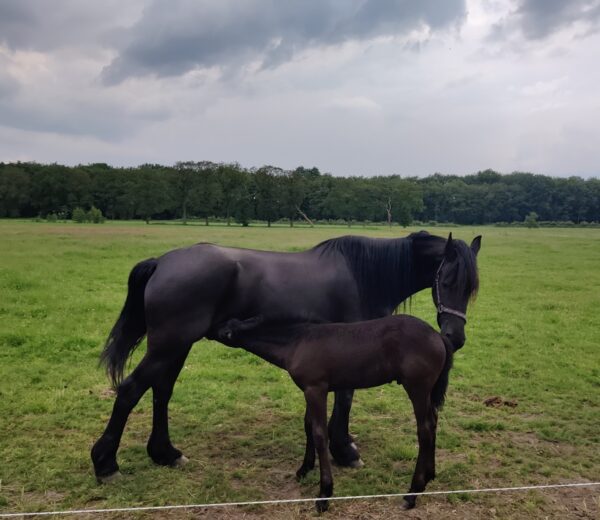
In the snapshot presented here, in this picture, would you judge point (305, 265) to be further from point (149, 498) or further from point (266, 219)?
point (266, 219)

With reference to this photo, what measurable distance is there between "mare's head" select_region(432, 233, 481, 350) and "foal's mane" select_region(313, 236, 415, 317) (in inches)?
18.3

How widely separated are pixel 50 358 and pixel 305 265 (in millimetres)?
5862

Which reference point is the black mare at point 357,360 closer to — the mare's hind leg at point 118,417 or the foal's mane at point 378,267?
the foal's mane at point 378,267

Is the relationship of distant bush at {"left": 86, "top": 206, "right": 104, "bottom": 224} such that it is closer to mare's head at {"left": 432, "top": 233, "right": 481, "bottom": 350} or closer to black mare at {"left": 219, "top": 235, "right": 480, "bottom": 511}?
black mare at {"left": 219, "top": 235, "right": 480, "bottom": 511}

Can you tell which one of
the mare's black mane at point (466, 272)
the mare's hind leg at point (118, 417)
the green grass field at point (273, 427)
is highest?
the mare's black mane at point (466, 272)

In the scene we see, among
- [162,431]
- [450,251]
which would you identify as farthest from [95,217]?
[450,251]

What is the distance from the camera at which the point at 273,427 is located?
5926mm

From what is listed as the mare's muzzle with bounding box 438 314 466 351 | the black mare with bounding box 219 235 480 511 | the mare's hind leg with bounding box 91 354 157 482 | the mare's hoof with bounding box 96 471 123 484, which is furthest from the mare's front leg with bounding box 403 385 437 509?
the mare's hoof with bounding box 96 471 123 484

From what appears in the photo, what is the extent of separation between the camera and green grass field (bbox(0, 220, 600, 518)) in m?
4.30

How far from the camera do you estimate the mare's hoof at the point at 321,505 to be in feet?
13.1

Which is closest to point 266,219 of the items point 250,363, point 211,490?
point 250,363

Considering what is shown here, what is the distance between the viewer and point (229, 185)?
2783 inches

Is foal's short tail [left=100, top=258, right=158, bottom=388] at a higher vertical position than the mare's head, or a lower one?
lower

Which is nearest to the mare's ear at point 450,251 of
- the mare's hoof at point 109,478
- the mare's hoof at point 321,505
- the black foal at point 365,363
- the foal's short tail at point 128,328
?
the black foal at point 365,363
